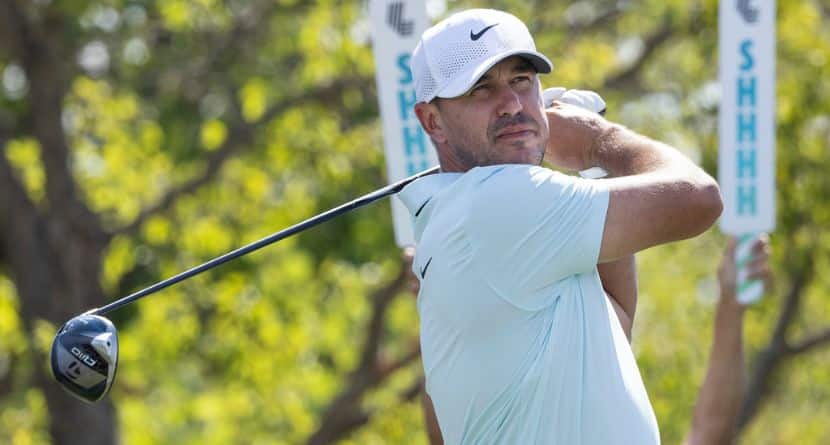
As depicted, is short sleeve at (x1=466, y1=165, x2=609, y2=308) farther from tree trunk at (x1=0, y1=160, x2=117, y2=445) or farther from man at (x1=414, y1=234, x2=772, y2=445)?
tree trunk at (x1=0, y1=160, x2=117, y2=445)

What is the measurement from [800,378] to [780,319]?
279 cm

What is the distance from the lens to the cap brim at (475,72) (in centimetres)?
327

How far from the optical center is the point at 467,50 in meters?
3.30

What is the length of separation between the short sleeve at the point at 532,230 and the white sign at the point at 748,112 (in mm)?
3328

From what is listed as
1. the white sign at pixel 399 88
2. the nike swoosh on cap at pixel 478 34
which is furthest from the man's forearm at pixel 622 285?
the white sign at pixel 399 88

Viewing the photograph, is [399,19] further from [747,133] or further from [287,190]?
[287,190]

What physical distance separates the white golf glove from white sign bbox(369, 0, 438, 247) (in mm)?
1803

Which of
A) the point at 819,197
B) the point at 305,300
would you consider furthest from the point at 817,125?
the point at 305,300

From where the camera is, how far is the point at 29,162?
14.4 meters

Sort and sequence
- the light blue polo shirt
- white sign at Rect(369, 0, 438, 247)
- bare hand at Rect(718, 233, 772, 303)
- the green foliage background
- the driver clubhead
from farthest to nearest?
the green foliage background < bare hand at Rect(718, 233, 772, 303) < white sign at Rect(369, 0, 438, 247) < the driver clubhead < the light blue polo shirt

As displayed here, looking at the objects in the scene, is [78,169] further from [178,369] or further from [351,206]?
[351,206]

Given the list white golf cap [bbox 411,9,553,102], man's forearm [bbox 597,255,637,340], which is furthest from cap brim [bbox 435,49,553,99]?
man's forearm [bbox 597,255,637,340]

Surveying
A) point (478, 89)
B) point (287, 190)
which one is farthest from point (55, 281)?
point (478, 89)

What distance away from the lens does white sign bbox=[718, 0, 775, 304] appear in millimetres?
6445
